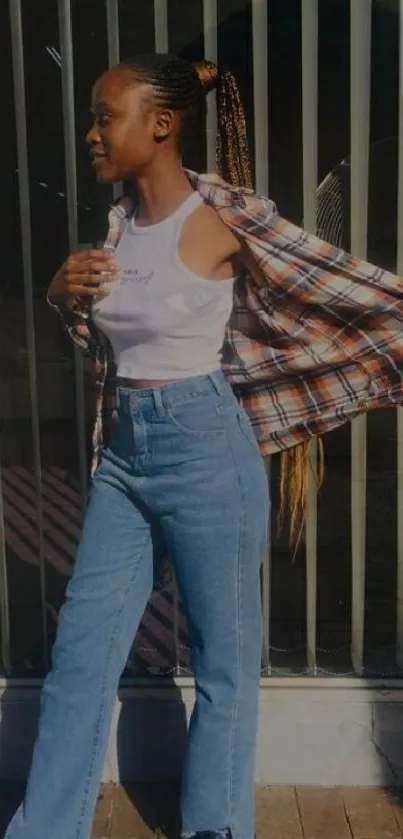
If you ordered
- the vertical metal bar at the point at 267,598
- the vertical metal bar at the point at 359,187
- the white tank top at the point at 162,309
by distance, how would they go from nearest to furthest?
the white tank top at the point at 162,309 < the vertical metal bar at the point at 359,187 < the vertical metal bar at the point at 267,598

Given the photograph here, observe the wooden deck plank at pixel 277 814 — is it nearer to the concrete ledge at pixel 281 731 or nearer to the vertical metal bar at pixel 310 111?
the concrete ledge at pixel 281 731

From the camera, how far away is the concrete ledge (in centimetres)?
287

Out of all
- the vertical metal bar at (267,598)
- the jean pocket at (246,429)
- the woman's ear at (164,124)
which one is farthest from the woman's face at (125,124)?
the vertical metal bar at (267,598)

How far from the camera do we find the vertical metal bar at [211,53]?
2.67 metres

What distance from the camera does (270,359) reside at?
2439 millimetres

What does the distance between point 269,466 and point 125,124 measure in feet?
3.46

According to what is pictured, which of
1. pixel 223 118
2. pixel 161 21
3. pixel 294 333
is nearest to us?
pixel 294 333

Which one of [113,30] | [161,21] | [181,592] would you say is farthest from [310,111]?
[181,592]

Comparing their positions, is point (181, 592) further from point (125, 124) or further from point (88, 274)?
point (125, 124)

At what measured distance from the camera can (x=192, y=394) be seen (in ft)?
7.23

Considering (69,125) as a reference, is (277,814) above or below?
below

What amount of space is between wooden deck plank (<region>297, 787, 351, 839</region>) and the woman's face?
1.72 m

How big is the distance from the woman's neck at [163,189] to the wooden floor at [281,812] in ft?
5.16

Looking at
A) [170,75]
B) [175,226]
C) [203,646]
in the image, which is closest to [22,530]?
[203,646]
